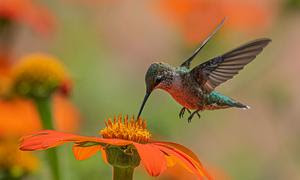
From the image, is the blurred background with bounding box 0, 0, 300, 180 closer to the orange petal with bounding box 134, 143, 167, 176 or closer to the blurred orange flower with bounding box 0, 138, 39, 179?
the blurred orange flower with bounding box 0, 138, 39, 179

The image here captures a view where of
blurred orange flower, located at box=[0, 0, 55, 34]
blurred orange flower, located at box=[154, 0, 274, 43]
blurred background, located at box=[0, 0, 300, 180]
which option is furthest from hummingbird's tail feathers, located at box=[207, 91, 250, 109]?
blurred orange flower, located at box=[154, 0, 274, 43]

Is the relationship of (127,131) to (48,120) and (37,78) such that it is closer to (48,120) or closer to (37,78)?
(48,120)

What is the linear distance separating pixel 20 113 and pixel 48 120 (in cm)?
A: 102

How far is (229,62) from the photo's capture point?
1.95 metres

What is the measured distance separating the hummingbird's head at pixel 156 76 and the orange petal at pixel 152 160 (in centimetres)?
25

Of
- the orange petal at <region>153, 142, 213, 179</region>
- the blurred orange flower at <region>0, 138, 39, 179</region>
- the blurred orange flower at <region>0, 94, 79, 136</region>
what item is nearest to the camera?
the orange petal at <region>153, 142, 213, 179</region>

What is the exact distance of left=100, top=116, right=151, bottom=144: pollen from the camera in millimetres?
1820

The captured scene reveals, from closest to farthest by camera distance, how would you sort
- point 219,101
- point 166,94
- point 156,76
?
point 156,76 → point 219,101 → point 166,94

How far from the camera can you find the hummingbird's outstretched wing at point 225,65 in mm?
1832

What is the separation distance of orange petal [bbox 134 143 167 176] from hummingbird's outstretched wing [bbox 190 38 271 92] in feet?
1.13

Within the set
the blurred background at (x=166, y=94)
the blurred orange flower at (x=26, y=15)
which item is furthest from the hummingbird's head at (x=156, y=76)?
the blurred orange flower at (x=26, y=15)

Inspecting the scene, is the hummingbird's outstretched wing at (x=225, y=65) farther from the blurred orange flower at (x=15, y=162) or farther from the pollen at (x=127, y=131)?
the blurred orange flower at (x=15, y=162)

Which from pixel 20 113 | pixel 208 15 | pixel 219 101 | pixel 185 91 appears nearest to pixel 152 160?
pixel 185 91

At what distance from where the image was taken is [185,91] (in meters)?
2.01
